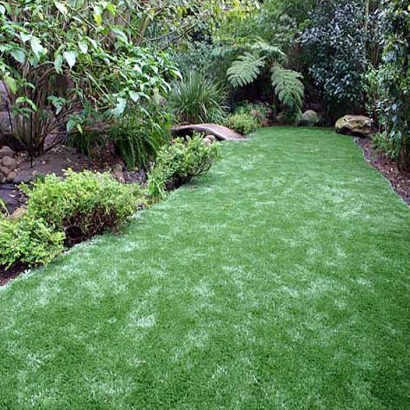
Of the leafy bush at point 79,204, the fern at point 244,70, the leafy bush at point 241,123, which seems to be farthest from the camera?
the fern at point 244,70

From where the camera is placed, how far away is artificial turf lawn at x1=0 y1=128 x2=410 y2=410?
4.46ft

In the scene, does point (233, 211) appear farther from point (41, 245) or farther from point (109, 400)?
point (109, 400)

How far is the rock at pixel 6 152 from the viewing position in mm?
3578

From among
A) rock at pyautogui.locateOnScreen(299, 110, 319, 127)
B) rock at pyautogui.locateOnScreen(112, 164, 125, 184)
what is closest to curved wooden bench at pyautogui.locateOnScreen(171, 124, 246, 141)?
rock at pyautogui.locateOnScreen(112, 164, 125, 184)

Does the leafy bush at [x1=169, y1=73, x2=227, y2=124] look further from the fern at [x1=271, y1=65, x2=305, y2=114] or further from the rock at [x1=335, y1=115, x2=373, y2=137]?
the rock at [x1=335, y1=115, x2=373, y2=137]

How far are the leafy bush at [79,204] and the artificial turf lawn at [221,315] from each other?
0.15 metres

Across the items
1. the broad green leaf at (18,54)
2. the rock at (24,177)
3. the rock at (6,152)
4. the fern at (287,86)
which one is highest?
the broad green leaf at (18,54)

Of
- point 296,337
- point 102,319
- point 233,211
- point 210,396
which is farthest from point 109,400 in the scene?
point 233,211

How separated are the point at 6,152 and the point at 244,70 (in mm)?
4883

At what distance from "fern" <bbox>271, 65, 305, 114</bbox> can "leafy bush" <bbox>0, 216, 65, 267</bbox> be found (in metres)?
5.99

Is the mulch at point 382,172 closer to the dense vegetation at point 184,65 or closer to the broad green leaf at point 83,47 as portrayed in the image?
the dense vegetation at point 184,65

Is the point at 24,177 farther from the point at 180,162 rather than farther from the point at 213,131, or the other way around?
the point at 213,131

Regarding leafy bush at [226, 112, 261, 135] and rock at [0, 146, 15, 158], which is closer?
rock at [0, 146, 15, 158]

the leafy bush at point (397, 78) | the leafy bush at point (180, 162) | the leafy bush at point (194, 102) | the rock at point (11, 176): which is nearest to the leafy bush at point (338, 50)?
the leafy bush at point (194, 102)
